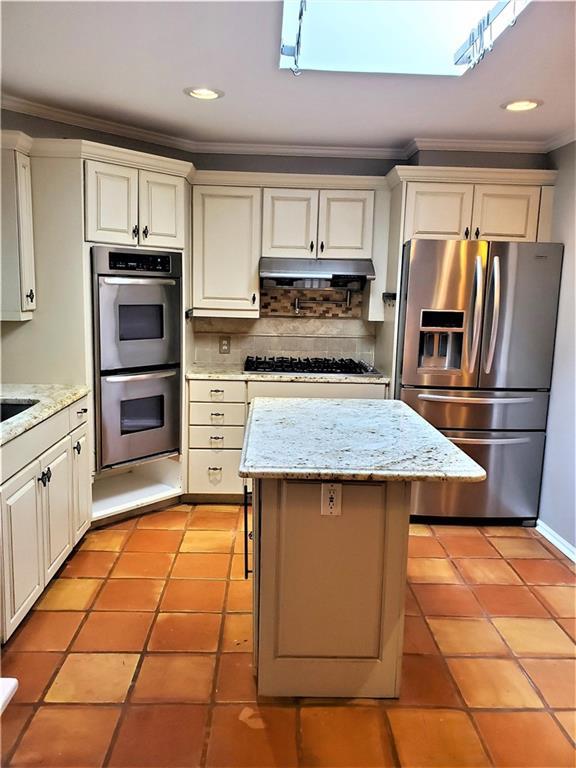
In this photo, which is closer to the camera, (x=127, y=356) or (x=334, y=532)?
(x=334, y=532)

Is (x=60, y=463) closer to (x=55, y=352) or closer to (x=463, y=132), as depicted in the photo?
(x=55, y=352)

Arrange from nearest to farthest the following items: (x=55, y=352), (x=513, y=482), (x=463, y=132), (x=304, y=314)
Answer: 1. (x=55, y=352)
2. (x=463, y=132)
3. (x=513, y=482)
4. (x=304, y=314)

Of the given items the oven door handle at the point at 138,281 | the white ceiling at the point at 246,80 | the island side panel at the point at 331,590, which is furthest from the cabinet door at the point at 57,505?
the white ceiling at the point at 246,80

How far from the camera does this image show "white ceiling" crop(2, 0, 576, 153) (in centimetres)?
201

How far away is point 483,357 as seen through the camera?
345cm

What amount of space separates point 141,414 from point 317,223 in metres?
1.72

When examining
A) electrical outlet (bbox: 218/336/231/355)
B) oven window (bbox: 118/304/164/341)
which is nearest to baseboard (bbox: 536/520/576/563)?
electrical outlet (bbox: 218/336/231/355)

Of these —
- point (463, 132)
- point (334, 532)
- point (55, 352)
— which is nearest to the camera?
point (334, 532)

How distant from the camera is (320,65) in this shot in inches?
94.1

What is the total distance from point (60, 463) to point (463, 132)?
291 cm

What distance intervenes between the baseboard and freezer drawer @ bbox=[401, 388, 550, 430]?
0.63 metres

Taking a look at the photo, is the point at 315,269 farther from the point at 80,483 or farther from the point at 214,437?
the point at 80,483

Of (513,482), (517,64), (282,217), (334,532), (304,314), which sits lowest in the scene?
(513,482)

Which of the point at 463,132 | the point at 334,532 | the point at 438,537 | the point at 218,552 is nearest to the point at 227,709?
the point at 334,532
